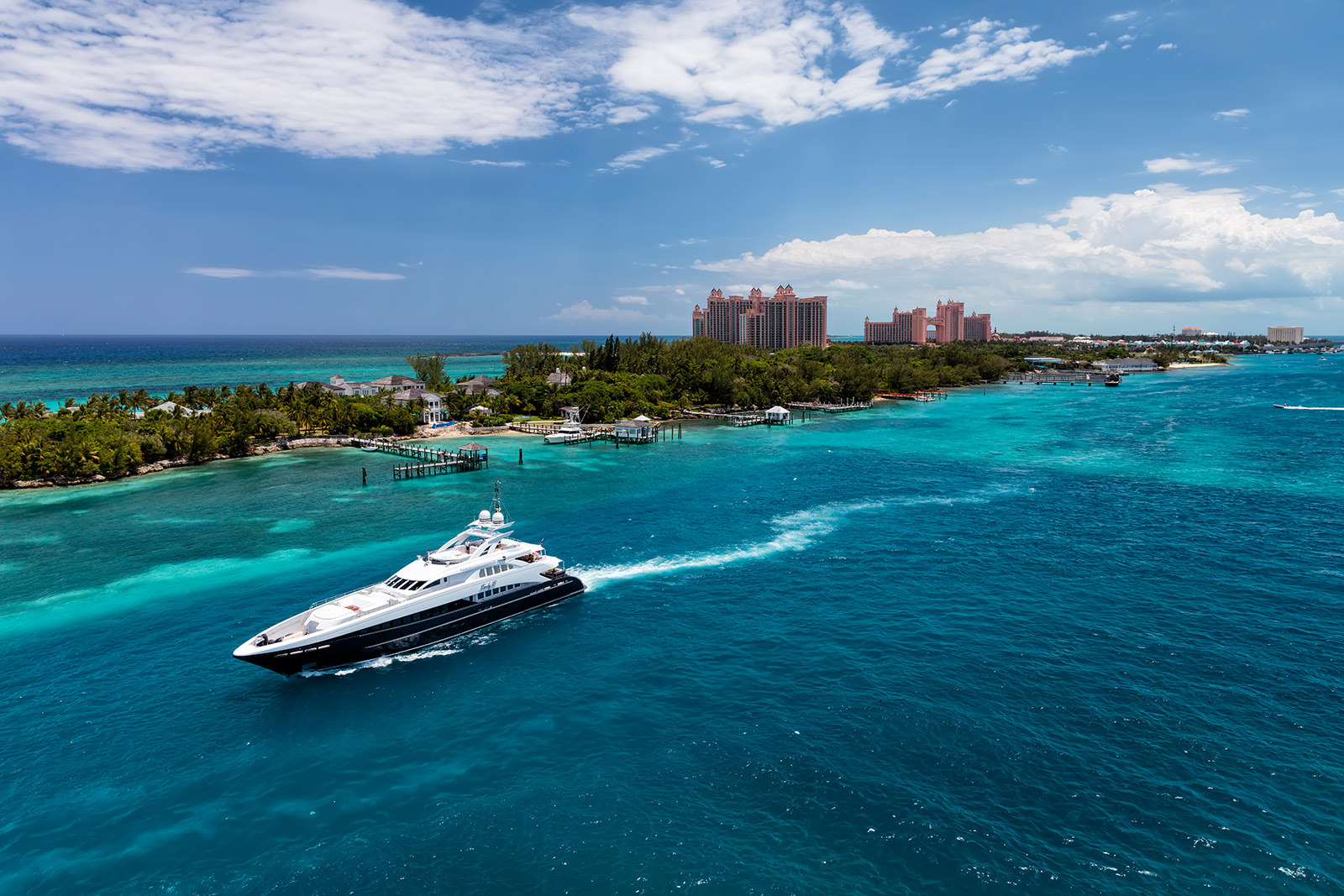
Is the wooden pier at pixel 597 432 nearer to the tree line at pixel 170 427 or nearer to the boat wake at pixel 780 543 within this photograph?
the tree line at pixel 170 427

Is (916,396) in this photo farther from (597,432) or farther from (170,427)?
(170,427)

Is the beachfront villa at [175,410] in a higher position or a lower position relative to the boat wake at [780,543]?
higher

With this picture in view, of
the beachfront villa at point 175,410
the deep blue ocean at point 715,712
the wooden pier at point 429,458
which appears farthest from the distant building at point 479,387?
the deep blue ocean at point 715,712

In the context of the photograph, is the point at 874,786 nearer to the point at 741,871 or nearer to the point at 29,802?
the point at 741,871

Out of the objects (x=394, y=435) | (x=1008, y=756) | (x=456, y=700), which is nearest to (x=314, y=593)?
(x=456, y=700)

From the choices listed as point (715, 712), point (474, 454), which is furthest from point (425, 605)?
point (474, 454)
